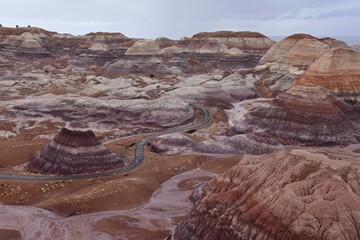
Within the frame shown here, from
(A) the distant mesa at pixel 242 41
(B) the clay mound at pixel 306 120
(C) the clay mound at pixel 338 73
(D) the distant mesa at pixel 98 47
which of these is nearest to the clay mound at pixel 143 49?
(D) the distant mesa at pixel 98 47

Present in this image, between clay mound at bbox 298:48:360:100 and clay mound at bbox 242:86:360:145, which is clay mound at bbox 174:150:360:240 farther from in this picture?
clay mound at bbox 298:48:360:100

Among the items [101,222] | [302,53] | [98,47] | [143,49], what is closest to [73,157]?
[101,222]

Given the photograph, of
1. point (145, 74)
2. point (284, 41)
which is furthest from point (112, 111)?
point (284, 41)

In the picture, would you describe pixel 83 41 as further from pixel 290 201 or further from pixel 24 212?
pixel 290 201

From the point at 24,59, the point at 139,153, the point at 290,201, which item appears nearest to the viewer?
the point at 290,201

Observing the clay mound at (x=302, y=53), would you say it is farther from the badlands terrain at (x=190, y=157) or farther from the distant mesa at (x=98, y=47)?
the distant mesa at (x=98, y=47)

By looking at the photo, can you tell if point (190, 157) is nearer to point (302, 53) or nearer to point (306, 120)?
point (306, 120)
